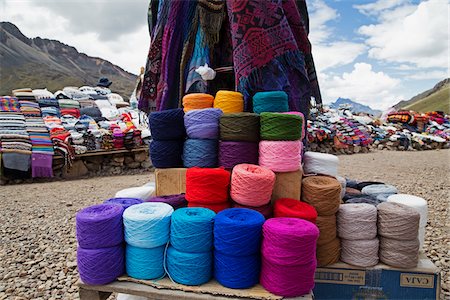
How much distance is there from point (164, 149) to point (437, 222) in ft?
11.1

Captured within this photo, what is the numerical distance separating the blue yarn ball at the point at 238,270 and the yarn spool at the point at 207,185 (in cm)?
34

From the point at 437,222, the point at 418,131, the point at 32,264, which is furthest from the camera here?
the point at 418,131

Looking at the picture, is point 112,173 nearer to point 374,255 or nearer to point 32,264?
point 32,264

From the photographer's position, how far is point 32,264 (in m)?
2.52

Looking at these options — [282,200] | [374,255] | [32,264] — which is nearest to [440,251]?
[374,255]

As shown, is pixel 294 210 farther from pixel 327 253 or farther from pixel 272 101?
pixel 272 101

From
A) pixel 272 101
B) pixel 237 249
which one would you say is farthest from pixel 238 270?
pixel 272 101

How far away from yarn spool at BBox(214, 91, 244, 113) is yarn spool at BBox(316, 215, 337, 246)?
0.95 m

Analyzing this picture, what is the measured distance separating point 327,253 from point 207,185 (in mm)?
851

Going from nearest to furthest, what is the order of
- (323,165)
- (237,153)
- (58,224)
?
(237,153), (323,165), (58,224)

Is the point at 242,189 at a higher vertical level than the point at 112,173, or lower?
higher

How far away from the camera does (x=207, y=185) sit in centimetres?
164

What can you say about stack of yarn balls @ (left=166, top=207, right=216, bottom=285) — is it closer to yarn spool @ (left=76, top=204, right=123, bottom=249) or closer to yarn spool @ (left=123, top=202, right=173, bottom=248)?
yarn spool @ (left=123, top=202, right=173, bottom=248)

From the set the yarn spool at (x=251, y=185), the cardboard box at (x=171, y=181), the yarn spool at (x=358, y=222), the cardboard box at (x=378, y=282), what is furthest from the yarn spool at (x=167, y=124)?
the cardboard box at (x=378, y=282)
